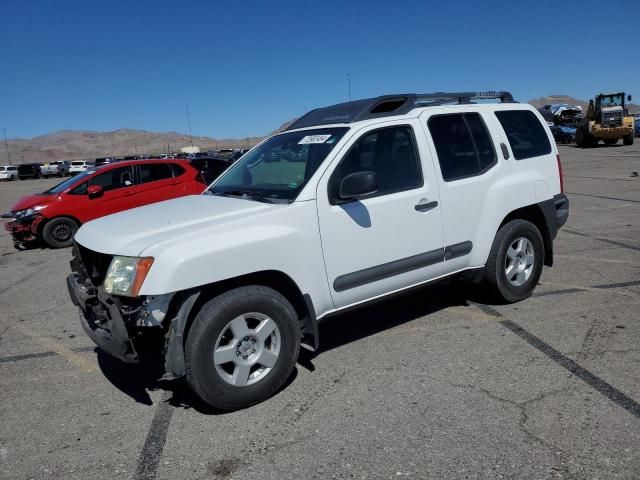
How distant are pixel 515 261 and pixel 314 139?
7.60 ft

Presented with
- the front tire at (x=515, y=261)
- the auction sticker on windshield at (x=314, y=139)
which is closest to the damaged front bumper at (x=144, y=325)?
the auction sticker on windshield at (x=314, y=139)

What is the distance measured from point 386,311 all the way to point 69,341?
9.87ft

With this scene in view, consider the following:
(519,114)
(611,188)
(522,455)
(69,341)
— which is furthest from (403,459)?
(611,188)

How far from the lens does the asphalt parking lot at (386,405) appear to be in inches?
112

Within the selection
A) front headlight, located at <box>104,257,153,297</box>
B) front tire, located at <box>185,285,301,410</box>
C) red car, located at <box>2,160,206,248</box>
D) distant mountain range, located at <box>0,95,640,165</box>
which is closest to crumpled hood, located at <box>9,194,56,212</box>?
red car, located at <box>2,160,206,248</box>

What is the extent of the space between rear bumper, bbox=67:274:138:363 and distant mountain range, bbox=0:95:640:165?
364ft

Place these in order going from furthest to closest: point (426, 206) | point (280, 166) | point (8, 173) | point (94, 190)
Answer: point (8, 173)
point (94, 190)
point (280, 166)
point (426, 206)

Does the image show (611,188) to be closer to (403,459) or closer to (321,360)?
(321,360)

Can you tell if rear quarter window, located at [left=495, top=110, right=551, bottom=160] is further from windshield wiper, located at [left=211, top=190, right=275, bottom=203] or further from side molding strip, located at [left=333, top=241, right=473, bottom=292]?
windshield wiper, located at [left=211, top=190, right=275, bottom=203]

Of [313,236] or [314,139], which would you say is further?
[314,139]

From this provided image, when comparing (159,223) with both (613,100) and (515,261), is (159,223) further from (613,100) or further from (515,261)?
(613,100)

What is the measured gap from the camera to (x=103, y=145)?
142500 millimetres

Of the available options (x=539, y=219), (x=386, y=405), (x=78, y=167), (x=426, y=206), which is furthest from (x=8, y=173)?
(x=386, y=405)

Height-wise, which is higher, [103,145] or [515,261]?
[103,145]
